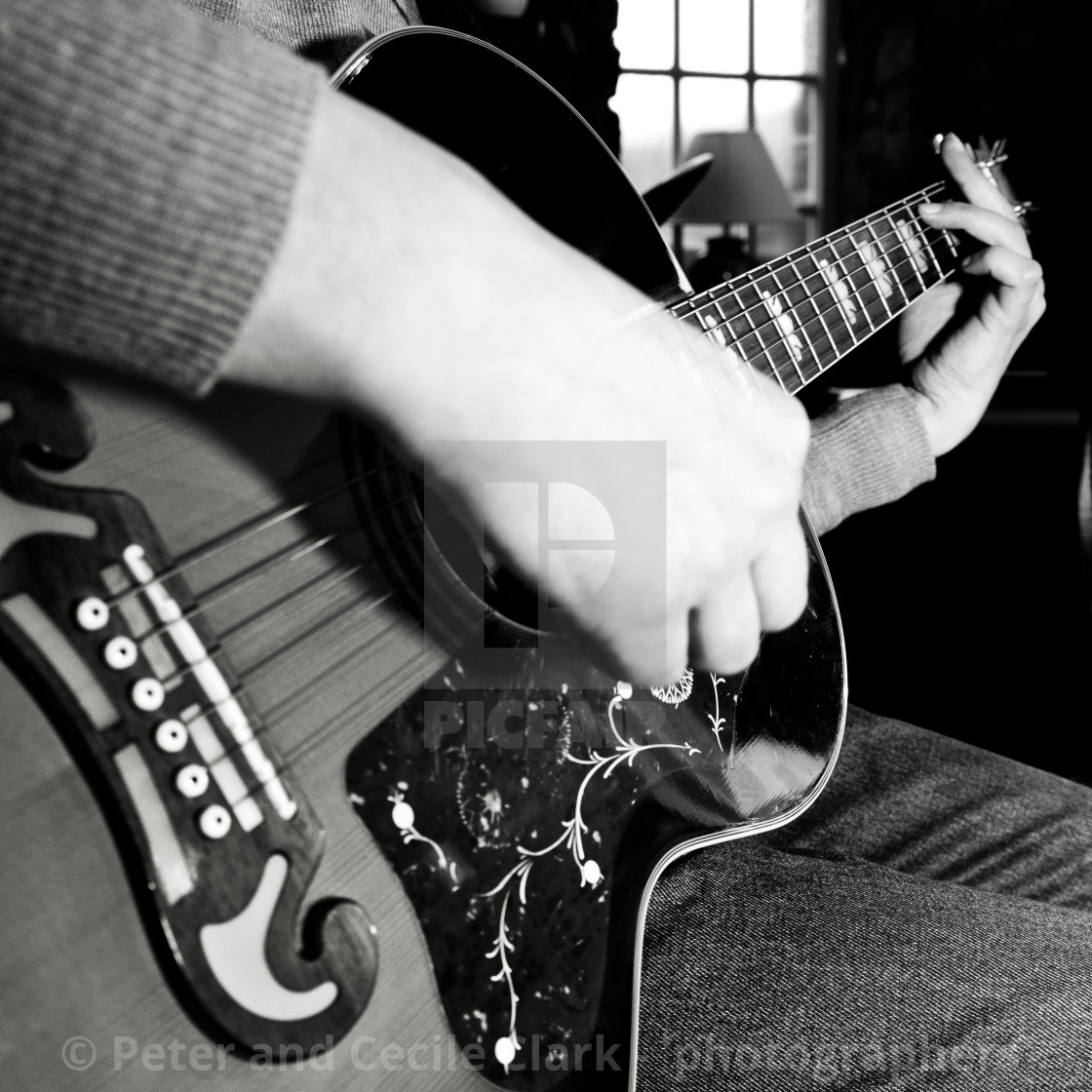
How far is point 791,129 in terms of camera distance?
15.2ft

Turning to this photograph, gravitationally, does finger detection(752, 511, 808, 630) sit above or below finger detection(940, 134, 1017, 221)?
below

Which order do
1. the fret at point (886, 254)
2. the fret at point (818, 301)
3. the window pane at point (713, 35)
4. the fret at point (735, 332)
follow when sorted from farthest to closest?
the window pane at point (713, 35) < the fret at point (886, 254) < the fret at point (818, 301) < the fret at point (735, 332)

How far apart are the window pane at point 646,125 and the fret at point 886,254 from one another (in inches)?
138

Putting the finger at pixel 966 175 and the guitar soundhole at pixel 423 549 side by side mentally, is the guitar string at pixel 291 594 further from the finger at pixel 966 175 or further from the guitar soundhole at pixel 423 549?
the finger at pixel 966 175

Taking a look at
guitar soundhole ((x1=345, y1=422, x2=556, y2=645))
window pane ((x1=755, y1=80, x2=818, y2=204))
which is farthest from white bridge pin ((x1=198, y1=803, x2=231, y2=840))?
window pane ((x1=755, y1=80, x2=818, y2=204))

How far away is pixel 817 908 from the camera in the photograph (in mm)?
675

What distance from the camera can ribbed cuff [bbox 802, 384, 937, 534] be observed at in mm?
1007

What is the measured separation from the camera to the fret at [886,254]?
92 centimetres

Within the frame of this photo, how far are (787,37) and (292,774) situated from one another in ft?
16.2

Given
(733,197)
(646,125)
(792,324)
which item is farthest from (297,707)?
A: (646,125)

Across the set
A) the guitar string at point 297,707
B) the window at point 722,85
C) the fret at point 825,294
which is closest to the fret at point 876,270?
the fret at point 825,294

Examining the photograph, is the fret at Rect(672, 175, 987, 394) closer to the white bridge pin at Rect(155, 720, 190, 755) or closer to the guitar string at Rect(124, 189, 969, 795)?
the guitar string at Rect(124, 189, 969, 795)

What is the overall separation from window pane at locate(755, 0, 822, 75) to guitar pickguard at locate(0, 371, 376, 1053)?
4791 millimetres

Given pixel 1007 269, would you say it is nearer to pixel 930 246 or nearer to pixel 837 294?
pixel 930 246
